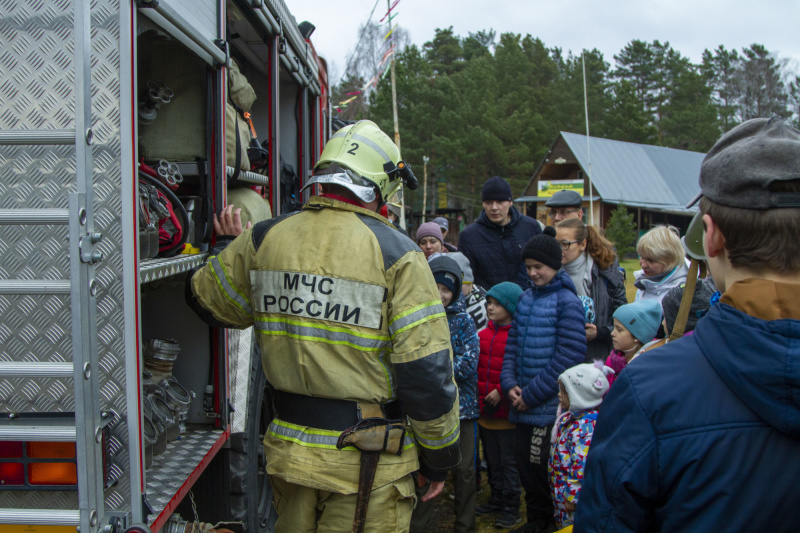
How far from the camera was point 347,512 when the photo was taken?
2.29 meters

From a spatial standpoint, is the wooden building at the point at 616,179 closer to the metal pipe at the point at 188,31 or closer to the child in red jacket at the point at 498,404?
the child in red jacket at the point at 498,404

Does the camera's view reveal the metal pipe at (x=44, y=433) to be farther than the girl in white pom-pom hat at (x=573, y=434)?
No

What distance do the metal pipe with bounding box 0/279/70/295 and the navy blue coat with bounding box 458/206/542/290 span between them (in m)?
3.64

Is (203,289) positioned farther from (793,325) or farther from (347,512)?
(793,325)

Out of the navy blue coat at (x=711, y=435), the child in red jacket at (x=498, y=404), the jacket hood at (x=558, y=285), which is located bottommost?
the child in red jacket at (x=498, y=404)

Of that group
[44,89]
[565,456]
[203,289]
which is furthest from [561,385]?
[44,89]

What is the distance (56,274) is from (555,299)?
9.11 feet

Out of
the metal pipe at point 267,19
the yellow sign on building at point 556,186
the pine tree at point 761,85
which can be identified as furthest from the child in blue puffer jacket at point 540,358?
the pine tree at point 761,85

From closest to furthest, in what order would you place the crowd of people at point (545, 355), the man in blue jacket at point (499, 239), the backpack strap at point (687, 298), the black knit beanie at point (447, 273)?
the backpack strap at point (687, 298) < the crowd of people at point (545, 355) < the black knit beanie at point (447, 273) < the man in blue jacket at point (499, 239)

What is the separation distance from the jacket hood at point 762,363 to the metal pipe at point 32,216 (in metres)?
1.69

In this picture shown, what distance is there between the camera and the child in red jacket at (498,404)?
416 centimetres

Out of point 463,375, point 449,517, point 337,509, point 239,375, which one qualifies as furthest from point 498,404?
point 337,509

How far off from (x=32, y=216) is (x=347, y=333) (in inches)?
40.6

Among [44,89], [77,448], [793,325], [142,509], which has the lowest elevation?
[142,509]
